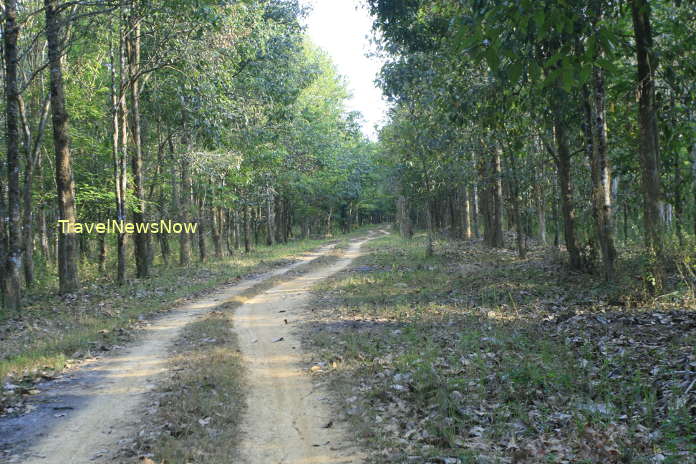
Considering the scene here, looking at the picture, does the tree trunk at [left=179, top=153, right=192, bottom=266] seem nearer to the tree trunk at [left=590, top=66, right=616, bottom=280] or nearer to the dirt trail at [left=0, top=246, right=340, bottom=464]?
the dirt trail at [left=0, top=246, right=340, bottom=464]

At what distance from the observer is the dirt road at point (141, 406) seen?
20.2ft

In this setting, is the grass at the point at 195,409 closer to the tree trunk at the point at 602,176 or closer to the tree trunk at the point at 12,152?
the tree trunk at the point at 12,152

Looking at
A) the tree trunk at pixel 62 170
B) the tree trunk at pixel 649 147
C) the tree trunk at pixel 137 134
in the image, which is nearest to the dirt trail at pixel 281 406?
the tree trunk at pixel 649 147

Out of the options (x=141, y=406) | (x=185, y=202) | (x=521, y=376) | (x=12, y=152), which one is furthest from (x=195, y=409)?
(x=185, y=202)

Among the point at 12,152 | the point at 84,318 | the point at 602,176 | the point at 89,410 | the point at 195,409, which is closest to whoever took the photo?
the point at 195,409

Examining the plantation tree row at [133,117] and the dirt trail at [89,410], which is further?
the plantation tree row at [133,117]

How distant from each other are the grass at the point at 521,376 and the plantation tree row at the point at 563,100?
7.15ft

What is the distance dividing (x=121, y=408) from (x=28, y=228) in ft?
52.5

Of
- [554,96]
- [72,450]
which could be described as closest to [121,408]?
[72,450]

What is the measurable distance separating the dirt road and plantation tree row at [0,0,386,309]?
848 centimetres

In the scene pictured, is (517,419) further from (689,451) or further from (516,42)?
(516,42)

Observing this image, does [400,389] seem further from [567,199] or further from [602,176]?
[567,199]

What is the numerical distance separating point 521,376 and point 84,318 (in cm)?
1260

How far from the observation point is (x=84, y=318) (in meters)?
14.7
